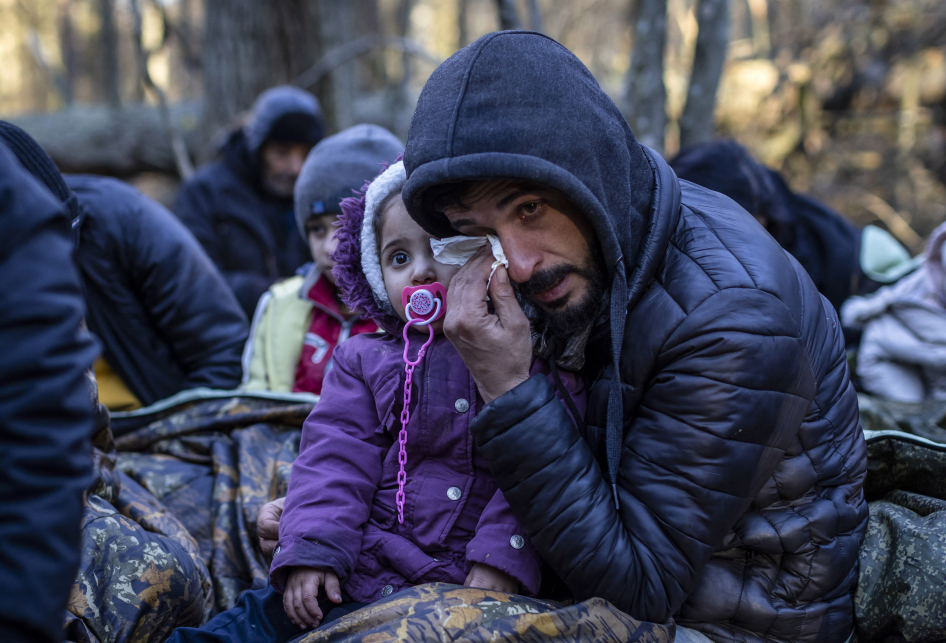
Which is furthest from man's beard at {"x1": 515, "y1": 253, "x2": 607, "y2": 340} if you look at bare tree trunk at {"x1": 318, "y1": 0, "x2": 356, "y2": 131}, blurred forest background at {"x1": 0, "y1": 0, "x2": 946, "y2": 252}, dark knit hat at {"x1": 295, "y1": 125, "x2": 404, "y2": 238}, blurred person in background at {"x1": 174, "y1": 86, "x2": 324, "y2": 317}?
blurred forest background at {"x1": 0, "y1": 0, "x2": 946, "y2": 252}

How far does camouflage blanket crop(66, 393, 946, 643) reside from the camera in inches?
61.8

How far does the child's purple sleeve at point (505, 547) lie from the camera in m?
1.66

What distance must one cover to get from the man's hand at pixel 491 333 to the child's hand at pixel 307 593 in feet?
1.93

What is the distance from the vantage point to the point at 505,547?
1.67 metres

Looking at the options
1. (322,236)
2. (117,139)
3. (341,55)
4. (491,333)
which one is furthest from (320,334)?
(117,139)

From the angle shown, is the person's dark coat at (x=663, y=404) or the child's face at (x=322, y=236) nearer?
the person's dark coat at (x=663, y=404)

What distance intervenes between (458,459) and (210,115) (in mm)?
5465

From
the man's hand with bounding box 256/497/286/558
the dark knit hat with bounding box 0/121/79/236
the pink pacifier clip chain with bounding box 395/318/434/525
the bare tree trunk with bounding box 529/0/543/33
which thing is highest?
the bare tree trunk with bounding box 529/0/543/33

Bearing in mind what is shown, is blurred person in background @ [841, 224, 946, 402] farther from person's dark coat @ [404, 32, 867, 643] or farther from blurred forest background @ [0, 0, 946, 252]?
blurred forest background @ [0, 0, 946, 252]

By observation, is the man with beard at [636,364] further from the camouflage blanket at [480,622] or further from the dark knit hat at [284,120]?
the dark knit hat at [284,120]

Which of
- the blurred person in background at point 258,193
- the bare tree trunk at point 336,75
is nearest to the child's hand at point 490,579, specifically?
the blurred person in background at point 258,193

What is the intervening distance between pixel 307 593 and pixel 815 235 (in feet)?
10.4

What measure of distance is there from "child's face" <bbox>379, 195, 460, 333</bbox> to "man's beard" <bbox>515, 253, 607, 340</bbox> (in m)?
0.28

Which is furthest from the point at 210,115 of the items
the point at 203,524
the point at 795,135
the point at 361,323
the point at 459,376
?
the point at 795,135
